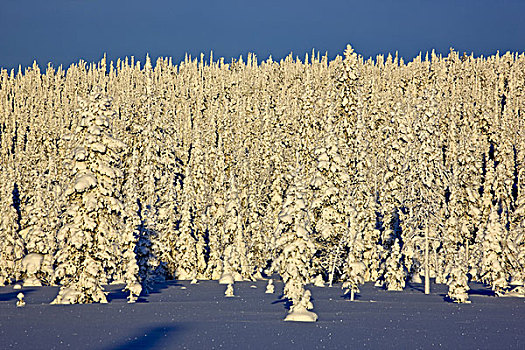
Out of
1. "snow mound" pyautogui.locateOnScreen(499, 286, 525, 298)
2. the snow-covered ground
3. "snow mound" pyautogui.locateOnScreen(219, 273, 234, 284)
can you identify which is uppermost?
the snow-covered ground

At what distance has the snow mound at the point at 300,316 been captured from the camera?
30938 mm

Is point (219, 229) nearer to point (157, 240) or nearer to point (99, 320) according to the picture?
point (157, 240)

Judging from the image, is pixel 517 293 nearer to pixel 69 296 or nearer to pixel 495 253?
pixel 495 253

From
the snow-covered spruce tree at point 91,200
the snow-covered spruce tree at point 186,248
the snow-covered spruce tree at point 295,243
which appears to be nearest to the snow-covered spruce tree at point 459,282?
the snow-covered spruce tree at point 295,243

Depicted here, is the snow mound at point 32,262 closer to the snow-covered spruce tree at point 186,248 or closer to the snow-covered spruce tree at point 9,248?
the snow-covered spruce tree at point 9,248

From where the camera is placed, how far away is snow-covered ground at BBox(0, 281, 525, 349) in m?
23.8

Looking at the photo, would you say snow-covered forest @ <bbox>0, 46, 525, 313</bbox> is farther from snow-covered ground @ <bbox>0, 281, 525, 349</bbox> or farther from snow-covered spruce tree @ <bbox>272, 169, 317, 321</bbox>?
snow-covered ground @ <bbox>0, 281, 525, 349</bbox>

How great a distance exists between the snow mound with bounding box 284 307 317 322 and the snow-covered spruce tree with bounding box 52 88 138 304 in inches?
433

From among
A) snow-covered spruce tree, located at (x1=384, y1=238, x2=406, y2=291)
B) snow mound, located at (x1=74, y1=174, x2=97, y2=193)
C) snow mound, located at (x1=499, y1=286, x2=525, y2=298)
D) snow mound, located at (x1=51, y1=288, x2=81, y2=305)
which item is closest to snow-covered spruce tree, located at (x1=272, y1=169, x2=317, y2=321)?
snow mound, located at (x1=74, y1=174, x2=97, y2=193)

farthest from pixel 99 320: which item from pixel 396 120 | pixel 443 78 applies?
pixel 443 78

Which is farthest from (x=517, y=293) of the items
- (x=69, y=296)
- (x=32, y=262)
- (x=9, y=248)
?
(x=9, y=248)

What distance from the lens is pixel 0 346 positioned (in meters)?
22.1

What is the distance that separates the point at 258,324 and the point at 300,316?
8.90 feet

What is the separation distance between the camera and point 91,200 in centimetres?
3506
